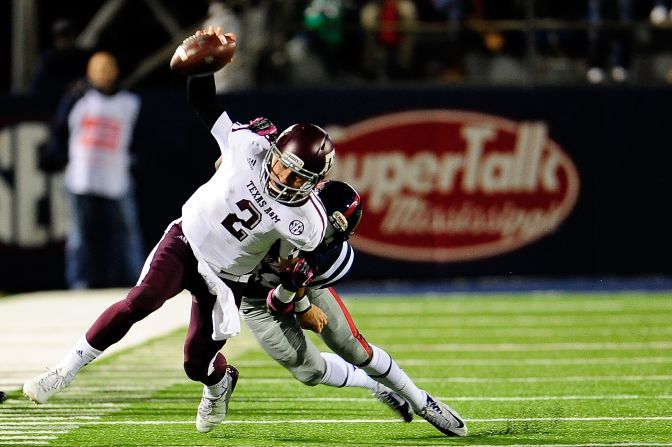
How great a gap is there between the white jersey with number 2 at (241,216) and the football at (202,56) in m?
0.23

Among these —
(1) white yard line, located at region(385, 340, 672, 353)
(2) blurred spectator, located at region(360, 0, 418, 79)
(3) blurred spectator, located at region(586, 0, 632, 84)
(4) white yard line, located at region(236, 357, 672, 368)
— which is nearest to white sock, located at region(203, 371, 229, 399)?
(4) white yard line, located at region(236, 357, 672, 368)

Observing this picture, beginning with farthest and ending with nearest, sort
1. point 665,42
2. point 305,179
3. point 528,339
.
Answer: point 665,42
point 528,339
point 305,179

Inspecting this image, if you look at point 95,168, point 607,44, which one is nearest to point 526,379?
point 95,168

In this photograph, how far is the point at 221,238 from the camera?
19.2 feet

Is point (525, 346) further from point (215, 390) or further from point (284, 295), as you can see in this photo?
point (284, 295)

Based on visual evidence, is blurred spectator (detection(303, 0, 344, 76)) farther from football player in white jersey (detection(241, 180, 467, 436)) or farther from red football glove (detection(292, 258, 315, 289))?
red football glove (detection(292, 258, 315, 289))

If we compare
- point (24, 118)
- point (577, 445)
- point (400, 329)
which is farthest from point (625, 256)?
point (577, 445)

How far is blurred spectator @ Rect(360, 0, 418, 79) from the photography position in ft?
43.1

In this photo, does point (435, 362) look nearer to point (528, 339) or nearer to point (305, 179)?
point (528, 339)

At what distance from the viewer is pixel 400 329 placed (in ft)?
33.7

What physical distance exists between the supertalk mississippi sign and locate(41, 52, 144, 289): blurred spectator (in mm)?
1904

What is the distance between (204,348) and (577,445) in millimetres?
Result: 1610

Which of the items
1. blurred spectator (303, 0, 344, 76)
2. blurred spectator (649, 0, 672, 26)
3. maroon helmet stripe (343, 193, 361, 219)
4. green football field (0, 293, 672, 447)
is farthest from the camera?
blurred spectator (649, 0, 672, 26)

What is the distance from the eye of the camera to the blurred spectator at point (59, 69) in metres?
12.6
